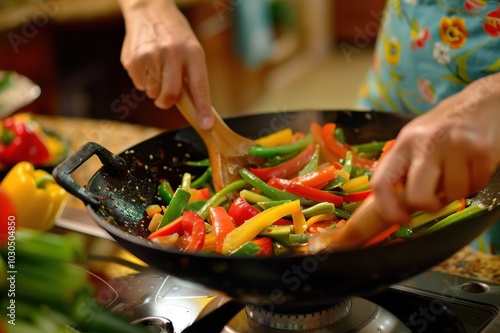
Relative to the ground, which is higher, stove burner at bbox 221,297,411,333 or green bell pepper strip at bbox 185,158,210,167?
green bell pepper strip at bbox 185,158,210,167

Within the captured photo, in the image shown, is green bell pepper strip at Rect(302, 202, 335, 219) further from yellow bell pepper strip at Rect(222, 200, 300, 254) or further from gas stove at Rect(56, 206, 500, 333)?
gas stove at Rect(56, 206, 500, 333)

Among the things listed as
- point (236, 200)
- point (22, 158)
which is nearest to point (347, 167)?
point (236, 200)

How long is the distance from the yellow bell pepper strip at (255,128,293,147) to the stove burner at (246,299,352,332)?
1.51ft

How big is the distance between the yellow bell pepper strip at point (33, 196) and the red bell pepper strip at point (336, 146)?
640 mm

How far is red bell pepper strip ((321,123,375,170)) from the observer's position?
4.71 feet

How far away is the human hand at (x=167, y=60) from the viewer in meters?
1.43

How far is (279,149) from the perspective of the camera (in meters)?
1.46

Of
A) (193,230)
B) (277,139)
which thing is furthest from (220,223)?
(277,139)

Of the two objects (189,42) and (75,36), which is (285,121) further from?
(75,36)

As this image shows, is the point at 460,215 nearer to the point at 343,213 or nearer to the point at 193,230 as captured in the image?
the point at 343,213

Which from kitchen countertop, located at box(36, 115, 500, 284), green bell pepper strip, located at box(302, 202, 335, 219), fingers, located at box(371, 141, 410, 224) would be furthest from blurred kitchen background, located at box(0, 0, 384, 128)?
fingers, located at box(371, 141, 410, 224)

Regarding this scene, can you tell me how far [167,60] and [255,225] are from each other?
474 millimetres
